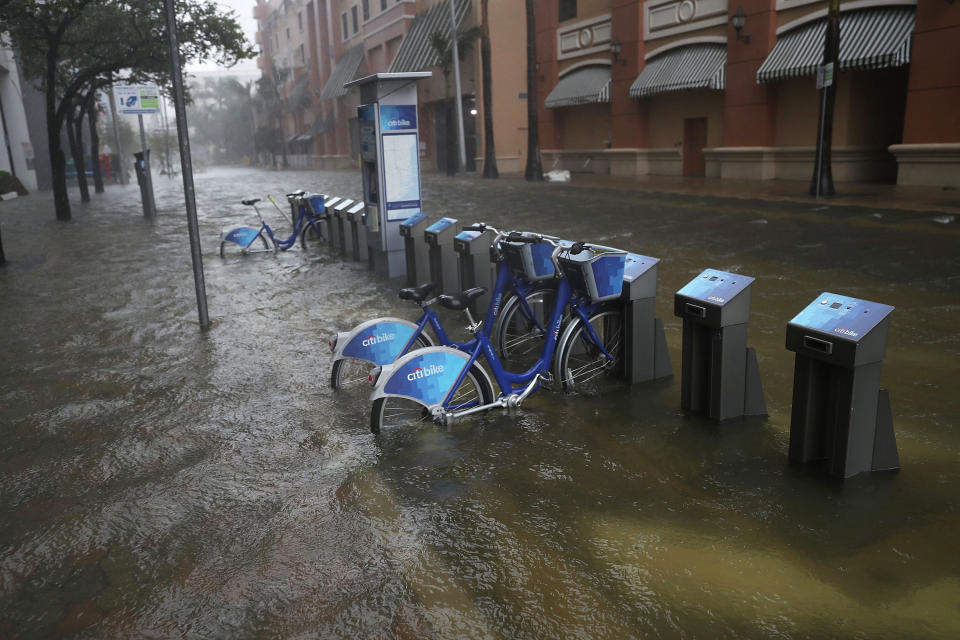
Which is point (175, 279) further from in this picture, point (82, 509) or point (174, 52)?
point (82, 509)

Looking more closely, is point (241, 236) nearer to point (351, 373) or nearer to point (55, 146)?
point (351, 373)

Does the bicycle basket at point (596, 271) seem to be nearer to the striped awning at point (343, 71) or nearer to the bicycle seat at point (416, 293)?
the bicycle seat at point (416, 293)

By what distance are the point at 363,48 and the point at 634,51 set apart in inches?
1180

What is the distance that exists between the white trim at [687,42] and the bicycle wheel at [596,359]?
67.2 ft

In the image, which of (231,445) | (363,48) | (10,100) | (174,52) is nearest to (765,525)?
(231,445)

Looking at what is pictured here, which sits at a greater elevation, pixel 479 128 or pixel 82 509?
pixel 479 128

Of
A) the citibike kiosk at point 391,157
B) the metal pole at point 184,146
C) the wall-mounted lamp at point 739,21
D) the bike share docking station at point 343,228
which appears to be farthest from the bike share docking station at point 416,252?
the wall-mounted lamp at point 739,21

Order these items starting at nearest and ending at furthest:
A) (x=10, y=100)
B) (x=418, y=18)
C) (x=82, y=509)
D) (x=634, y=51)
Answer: (x=82, y=509) < (x=634, y=51) < (x=10, y=100) < (x=418, y=18)

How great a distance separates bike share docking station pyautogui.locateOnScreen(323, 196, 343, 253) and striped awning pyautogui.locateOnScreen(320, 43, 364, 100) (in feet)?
133

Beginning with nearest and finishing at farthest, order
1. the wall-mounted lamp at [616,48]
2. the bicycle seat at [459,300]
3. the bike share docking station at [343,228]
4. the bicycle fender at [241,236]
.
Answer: the bicycle seat at [459,300] → the bike share docking station at [343,228] → the bicycle fender at [241,236] → the wall-mounted lamp at [616,48]

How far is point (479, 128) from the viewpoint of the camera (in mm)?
36906

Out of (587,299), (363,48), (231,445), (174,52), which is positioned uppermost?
(363,48)

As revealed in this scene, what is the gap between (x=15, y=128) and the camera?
3556 centimetres

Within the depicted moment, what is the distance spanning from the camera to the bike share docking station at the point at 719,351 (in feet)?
15.0
